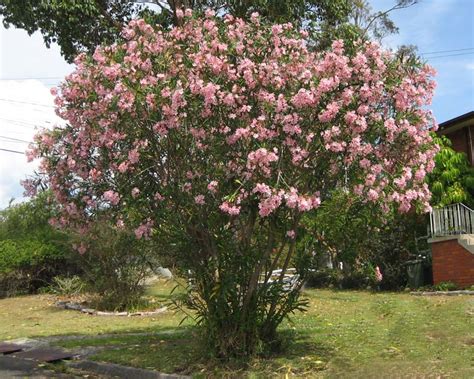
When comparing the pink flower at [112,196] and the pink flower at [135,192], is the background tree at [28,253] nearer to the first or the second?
the pink flower at [112,196]

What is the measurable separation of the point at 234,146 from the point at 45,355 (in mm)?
5335

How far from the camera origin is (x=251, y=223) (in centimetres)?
725

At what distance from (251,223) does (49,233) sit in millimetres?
15641

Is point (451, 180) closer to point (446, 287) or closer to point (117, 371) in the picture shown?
point (446, 287)

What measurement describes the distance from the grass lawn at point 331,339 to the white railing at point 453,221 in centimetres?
226

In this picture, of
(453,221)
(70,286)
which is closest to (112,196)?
(453,221)

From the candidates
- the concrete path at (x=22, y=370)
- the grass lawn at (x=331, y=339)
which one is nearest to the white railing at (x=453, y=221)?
the grass lawn at (x=331, y=339)

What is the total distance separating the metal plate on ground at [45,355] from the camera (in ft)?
30.4

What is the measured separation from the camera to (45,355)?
376 inches

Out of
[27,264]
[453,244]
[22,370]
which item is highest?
[453,244]

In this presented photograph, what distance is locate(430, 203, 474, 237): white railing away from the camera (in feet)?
50.9

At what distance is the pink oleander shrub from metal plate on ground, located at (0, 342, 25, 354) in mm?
3851

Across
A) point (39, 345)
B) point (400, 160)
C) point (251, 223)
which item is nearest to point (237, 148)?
point (251, 223)

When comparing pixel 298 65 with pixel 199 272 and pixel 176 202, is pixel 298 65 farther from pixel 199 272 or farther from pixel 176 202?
pixel 199 272
